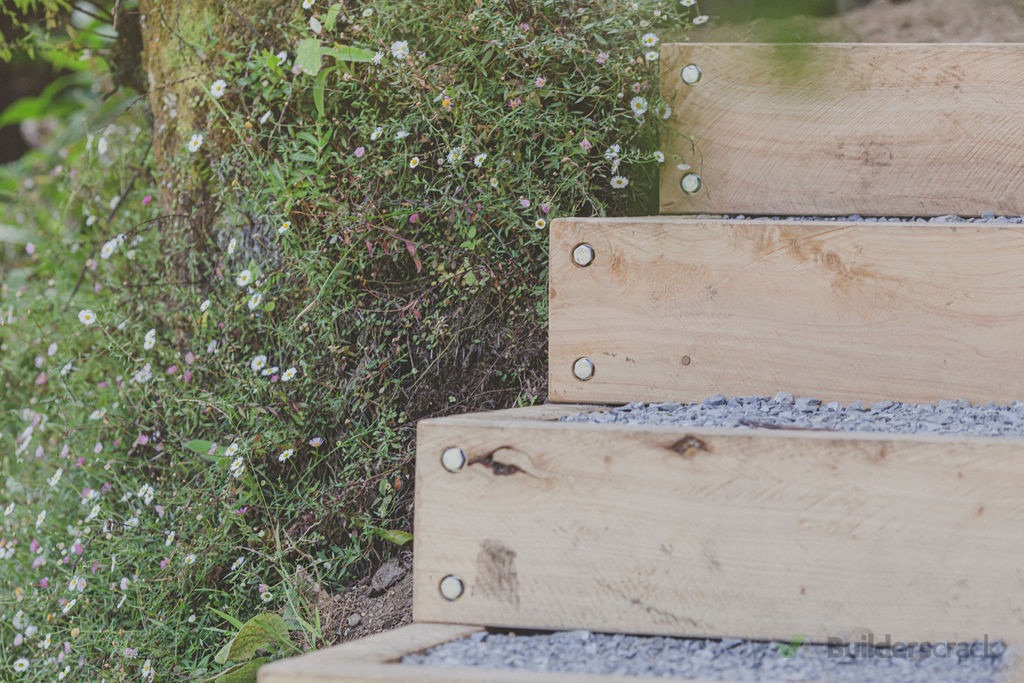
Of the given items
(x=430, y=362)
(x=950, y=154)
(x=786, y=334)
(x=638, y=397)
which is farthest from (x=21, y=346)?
(x=950, y=154)

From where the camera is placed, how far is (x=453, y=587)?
1191 mm

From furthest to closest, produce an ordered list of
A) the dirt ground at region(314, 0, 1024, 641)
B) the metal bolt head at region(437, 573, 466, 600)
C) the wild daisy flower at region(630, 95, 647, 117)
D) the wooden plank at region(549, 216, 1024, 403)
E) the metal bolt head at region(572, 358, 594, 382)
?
the dirt ground at region(314, 0, 1024, 641), the wild daisy flower at region(630, 95, 647, 117), the metal bolt head at region(572, 358, 594, 382), the wooden plank at region(549, 216, 1024, 403), the metal bolt head at region(437, 573, 466, 600)

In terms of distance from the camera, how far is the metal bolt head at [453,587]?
3.91ft

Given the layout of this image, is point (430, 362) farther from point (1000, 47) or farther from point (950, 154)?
point (1000, 47)

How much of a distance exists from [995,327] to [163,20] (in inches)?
64.8

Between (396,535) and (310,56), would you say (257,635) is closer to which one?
(396,535)

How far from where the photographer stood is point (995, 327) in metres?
1.34

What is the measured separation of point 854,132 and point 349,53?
2.81 ft

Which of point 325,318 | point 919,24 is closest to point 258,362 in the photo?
point 325,318

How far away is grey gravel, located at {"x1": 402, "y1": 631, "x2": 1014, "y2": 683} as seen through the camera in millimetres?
992

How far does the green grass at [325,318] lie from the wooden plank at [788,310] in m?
0.22

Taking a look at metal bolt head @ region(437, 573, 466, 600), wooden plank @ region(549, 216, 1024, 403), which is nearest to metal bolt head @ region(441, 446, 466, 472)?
metal bolt head @ region(437, 573, 466, 600)

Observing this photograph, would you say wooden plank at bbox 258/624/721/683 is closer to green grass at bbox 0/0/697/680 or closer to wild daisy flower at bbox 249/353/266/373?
green grass at bbox 0/0/697/680

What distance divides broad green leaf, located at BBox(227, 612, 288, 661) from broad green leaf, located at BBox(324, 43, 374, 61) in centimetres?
93
